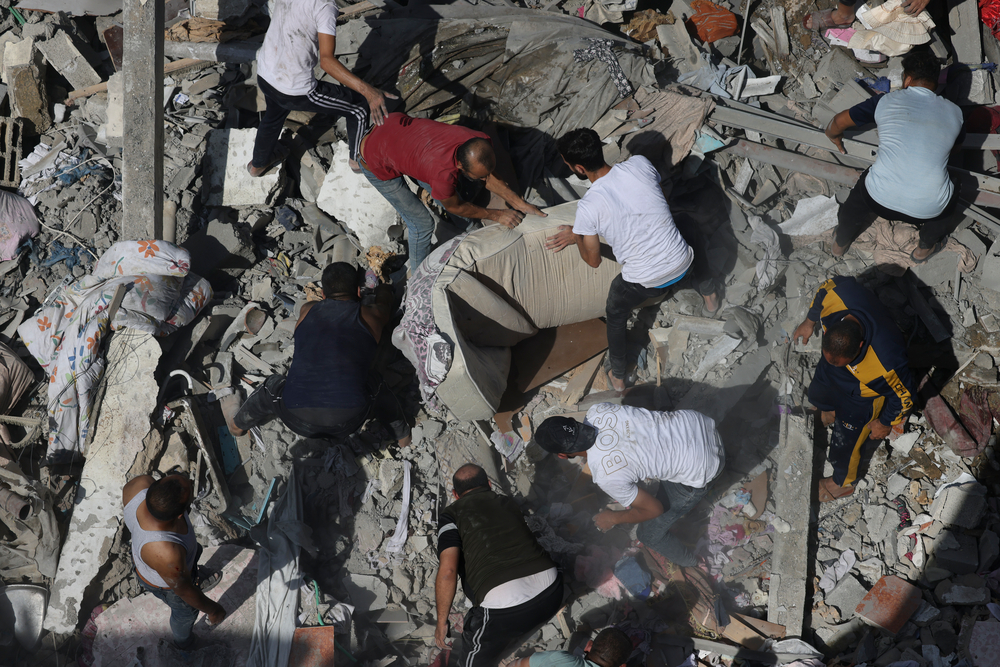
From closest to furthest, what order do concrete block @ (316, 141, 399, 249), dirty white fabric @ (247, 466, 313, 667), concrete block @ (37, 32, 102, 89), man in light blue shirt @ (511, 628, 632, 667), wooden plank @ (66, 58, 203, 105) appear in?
man in light blue shirt @ (511, 628, 632, 667) → dirty white fabric @ (247, 466, 313, 667) → concrete block @ (316, 141, 399, 249) → wooden plank @ (66, 58, 203, 105) → concrete block @ (37, 32, 102, 89)

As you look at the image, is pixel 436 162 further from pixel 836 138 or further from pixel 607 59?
pixel 836 138

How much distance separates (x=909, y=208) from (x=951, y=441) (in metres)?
1.65

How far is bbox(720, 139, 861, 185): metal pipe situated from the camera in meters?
4.84

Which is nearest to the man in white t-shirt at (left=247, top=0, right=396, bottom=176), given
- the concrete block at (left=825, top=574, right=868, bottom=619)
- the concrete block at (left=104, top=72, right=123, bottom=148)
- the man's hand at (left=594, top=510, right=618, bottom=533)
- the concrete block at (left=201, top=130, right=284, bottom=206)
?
the concrete block at (left=201, top=130, right=284, bottom=206)

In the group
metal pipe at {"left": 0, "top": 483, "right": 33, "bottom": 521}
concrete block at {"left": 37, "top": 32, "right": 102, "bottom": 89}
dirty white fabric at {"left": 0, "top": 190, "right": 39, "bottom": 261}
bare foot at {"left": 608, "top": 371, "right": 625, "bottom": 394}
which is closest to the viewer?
metal pipe at {"left": 0, "top": 483, "right": 33, "bottom": 521}

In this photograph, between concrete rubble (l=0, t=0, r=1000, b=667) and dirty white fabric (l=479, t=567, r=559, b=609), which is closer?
dirty white fabric (l=479, t=567, r=559, b=609)

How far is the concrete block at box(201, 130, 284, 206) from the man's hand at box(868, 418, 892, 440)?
Answer: 493 centimetres

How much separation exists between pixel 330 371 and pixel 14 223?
11.7 ft

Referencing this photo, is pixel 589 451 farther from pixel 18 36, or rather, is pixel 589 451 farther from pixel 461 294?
pixel 18 36

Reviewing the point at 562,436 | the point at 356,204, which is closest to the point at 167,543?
the point at 562,436

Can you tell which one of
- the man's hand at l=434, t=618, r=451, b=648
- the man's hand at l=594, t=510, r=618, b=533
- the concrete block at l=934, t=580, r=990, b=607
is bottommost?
the concrete block at l=934, t=580, r=990, b=607

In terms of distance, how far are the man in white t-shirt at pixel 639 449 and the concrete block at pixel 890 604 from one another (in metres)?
1.47

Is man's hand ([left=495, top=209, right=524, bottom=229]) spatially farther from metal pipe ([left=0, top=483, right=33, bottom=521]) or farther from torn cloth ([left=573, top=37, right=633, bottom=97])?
metal pipe ([left=0, top=483, right=33, bottom=521])

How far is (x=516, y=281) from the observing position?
176 inches
